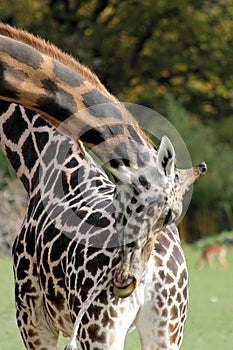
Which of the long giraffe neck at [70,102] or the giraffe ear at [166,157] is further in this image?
the long giraffe neck at [70,102]

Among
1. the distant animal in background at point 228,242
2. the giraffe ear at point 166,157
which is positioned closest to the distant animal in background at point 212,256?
the distant animal in background at point 228,242

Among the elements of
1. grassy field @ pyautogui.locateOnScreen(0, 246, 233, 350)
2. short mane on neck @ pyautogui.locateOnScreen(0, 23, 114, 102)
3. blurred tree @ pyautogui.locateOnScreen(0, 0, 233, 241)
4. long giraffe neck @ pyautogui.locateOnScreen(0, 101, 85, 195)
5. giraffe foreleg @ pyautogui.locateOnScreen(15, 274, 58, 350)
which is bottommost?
blurred tree @ pyautogui.locateOnScreen(0, 0, 233, 241)

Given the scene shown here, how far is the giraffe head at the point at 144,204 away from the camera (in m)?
3.56

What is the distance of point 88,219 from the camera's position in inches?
178

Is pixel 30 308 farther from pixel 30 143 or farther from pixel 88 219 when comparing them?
pixel 30 143

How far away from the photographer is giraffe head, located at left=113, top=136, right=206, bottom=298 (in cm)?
356

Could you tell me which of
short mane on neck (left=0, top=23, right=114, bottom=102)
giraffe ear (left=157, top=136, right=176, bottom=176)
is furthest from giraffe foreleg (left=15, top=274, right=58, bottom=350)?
giraffe ear (left=157, top=136, right=176, bottom=176)

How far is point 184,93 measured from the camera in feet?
76.1

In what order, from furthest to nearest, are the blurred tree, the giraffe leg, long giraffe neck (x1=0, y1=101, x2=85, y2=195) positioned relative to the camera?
the blurred tree → long giraffe neck (x1=0, y1=101, x2=85, y2=195) → the giraffe leg

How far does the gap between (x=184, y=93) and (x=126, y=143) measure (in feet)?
64.6

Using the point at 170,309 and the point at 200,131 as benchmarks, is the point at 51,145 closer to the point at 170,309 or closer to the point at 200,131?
the point at 170,309

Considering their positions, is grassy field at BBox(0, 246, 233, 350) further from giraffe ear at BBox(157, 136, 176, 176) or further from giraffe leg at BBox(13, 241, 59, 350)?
giraffe ear at BBox(157, 136, 176, 176)

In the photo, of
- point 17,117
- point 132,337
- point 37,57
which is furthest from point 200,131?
point 37,57

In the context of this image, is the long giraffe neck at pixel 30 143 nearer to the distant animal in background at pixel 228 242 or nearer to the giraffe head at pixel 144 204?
the giraffe head at pixel 144 204
